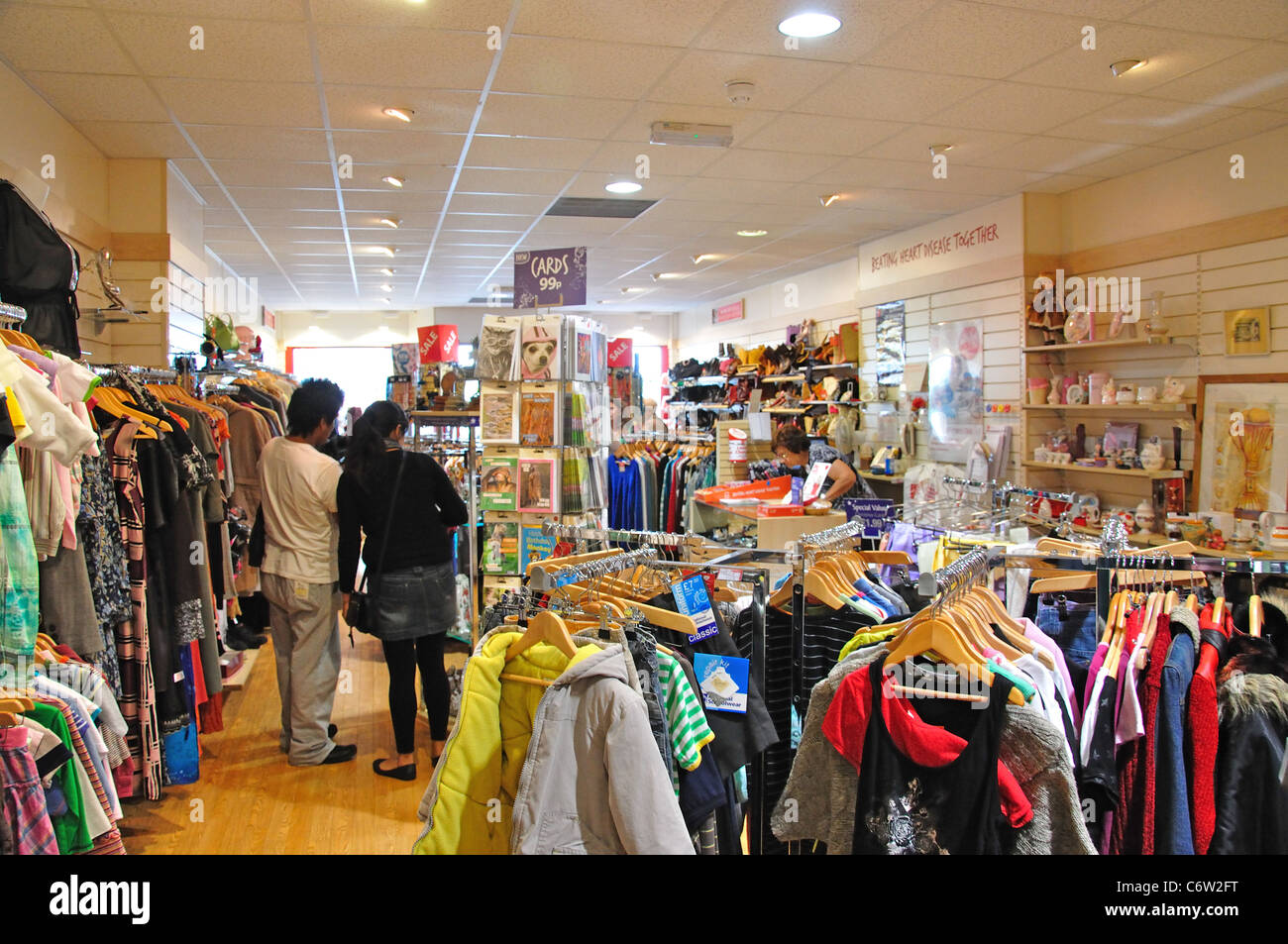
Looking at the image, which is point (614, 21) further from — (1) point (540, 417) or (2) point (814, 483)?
(2) point (814, 483)

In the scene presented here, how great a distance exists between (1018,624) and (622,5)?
2.79 meters

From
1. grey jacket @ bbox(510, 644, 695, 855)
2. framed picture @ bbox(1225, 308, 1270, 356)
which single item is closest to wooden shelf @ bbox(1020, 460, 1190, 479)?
framed picture @ bbox(1225, 308, 1270, 356)

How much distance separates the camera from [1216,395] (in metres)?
5.26

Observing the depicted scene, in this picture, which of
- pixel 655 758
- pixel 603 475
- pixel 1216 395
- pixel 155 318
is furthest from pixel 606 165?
pixel 655 758

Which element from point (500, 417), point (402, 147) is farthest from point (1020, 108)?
point (402, 147)

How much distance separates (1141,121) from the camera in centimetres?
489

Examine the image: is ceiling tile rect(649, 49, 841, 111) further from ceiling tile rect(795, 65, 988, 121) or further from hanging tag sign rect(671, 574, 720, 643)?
hanging tag sign rect(671, 574, 720, 643)

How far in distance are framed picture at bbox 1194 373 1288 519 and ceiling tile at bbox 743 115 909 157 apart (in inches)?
97.6

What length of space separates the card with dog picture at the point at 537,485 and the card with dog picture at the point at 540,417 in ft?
0.38

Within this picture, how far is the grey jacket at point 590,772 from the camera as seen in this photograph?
5.46 feet

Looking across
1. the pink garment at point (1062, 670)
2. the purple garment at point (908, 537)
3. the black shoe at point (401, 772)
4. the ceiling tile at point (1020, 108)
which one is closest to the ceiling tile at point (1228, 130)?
the ceiling tile at point (1020, 108)

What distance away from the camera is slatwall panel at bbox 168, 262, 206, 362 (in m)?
5.96

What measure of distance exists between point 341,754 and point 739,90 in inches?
152

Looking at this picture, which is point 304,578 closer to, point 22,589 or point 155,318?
point 22,589
